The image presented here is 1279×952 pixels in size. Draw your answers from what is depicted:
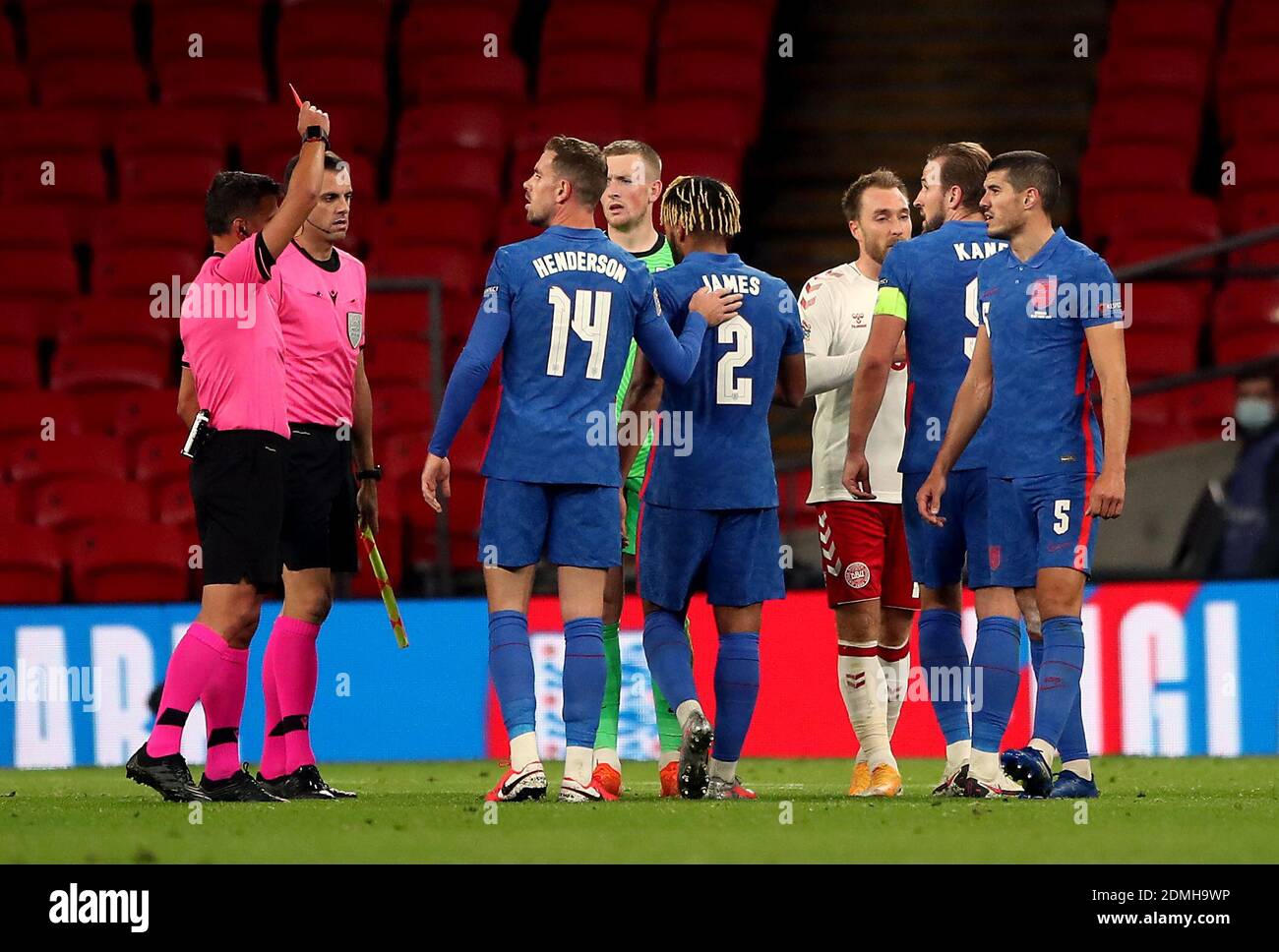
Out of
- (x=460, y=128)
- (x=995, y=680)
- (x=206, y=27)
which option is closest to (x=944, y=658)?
(x=995, y=680)

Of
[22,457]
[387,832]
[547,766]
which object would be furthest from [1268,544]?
[22,457]

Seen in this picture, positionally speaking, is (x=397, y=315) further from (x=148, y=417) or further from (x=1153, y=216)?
(x=1153, y=216)

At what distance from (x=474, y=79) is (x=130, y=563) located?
15.7 ft

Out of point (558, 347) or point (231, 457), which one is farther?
point (231, 457)

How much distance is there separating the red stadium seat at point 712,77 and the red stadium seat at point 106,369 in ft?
13.5

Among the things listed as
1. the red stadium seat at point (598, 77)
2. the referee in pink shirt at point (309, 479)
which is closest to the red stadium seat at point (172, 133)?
the red stadium seat at point (598, 77)

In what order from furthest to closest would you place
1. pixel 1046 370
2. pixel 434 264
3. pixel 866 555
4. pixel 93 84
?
pixel 93 84, pixel 434 264, pixel 866 555, pixel 1046 370

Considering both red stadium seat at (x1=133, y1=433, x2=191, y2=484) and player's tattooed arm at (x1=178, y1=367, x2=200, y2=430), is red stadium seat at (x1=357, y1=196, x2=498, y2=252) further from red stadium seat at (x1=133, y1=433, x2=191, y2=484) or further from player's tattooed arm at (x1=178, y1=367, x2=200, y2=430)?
player's tattooed arm at (x1=178, y1=367, x2=200, y2=430)

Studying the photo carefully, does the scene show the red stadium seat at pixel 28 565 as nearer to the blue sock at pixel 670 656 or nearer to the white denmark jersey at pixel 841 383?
the white denmark jersey at pixel 841 383

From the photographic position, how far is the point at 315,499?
23.1 feet

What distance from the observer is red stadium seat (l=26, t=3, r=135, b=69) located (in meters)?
14.5

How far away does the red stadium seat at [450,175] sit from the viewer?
44.4 feet

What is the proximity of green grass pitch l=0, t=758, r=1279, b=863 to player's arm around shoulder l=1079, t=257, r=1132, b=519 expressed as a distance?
36.2 inches

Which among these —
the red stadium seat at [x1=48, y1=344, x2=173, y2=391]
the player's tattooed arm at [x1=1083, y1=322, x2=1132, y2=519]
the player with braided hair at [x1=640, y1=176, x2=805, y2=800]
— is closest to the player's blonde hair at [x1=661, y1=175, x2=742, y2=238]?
the player with braided hair at [x1=640, y1=176, x2=805, y2=800]
